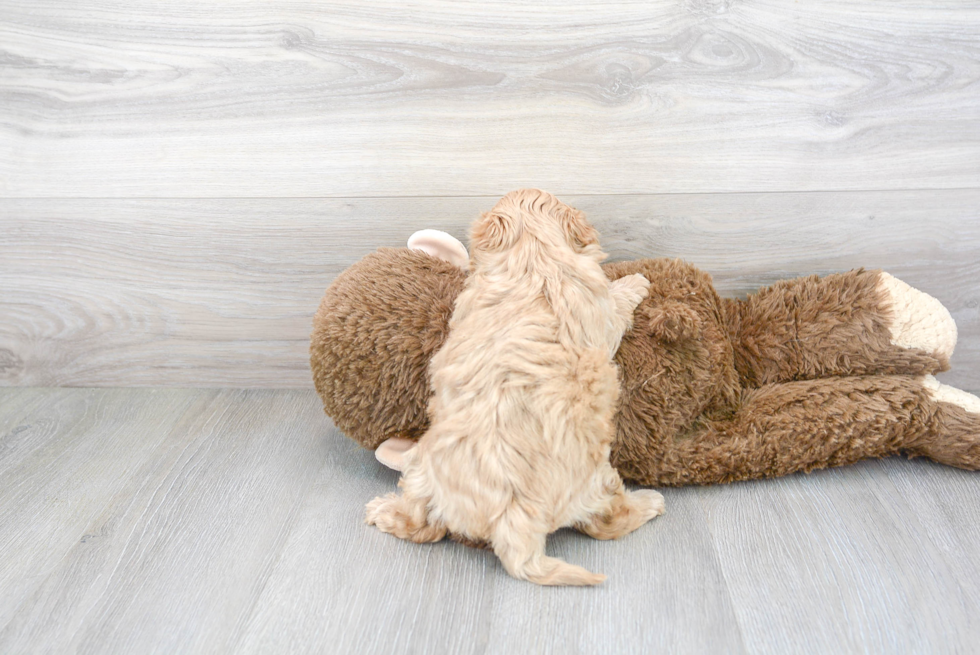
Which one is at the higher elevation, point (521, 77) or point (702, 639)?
point (521, 77)

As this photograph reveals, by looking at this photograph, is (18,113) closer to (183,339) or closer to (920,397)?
(183,339)

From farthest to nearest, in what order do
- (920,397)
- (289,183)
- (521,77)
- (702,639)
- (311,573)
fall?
(289,183) < (521,77) < (920,397) < (311,573) < (702,639)

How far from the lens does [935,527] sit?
1132mm

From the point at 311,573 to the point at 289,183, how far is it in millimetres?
764

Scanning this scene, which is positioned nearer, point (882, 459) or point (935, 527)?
point (935, 527)

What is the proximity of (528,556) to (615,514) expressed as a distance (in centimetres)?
18

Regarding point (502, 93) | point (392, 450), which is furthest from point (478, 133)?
point (392, 450)

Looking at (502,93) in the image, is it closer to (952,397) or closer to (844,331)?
(844,331)

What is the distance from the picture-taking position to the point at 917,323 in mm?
1294

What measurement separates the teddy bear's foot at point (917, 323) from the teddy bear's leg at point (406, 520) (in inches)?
34.3

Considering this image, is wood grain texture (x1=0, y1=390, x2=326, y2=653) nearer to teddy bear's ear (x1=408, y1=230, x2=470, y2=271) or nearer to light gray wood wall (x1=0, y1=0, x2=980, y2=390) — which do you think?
light gray wood wall (x1=0, y1=0, x2=980, y2=390)

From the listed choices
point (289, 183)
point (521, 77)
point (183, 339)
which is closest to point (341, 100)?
point (289, 183)

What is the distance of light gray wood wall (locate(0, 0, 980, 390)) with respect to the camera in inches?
52.1

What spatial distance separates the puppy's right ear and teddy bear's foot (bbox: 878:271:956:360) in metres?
0.71
